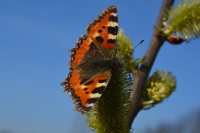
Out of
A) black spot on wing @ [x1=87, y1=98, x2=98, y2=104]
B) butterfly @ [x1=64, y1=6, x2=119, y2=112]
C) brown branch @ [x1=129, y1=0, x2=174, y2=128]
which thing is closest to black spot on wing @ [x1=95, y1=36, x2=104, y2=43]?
butterfly @ [x1=64, y1=6, x2=119, y2=112]

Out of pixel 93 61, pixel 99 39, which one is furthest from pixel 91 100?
pixel 99 39

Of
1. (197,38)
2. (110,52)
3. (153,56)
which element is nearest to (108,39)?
(110,52)

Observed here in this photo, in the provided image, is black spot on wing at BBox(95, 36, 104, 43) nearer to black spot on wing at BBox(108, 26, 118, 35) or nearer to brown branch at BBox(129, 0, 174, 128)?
black spot on wing at BBox(108, 26, 118, 35)

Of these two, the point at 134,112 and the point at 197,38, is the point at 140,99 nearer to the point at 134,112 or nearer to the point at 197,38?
the point at 134,112

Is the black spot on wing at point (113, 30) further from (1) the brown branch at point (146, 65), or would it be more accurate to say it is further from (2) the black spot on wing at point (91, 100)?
(2) the black spot on wing at point (91, 100)

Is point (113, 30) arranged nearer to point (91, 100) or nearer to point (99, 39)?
point (99, 39)
